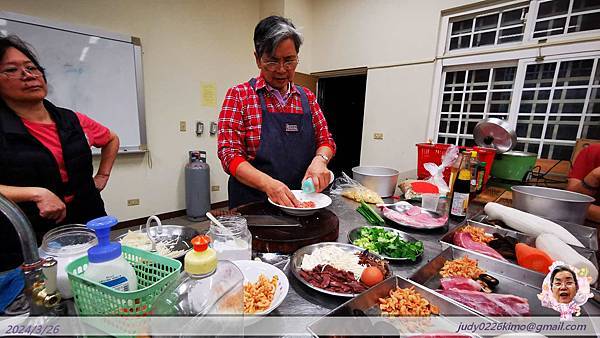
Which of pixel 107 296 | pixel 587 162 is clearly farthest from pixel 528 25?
pixel 107 296

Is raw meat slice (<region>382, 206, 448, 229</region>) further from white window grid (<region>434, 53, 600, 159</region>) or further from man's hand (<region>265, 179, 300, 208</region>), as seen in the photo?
white window grid (<region>434, 53, 600, 159</region>)

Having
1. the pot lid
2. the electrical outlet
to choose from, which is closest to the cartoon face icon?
the pot lid

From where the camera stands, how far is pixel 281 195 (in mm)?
1111

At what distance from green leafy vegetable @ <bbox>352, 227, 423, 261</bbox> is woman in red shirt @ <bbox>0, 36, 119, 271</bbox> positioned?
1.36 m

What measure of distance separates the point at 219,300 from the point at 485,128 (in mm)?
2280

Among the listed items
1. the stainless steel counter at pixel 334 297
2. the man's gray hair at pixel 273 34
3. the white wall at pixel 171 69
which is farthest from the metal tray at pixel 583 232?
the white wall at pixel 171 69

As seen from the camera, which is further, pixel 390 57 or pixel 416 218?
pixel 390 57

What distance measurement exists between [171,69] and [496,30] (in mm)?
4122

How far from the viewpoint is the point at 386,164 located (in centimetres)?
393

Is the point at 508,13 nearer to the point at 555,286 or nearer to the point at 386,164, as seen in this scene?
the point at 386,164

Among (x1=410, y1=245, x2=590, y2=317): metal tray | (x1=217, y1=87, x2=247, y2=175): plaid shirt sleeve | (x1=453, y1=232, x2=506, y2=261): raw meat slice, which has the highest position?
(x1=217, y1=87, x2=247, y2=175): plaid shirt sleeve

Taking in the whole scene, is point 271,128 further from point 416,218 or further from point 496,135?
point 496,135

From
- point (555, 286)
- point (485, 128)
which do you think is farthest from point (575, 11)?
point (555, 286)

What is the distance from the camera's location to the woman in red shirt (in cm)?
115
